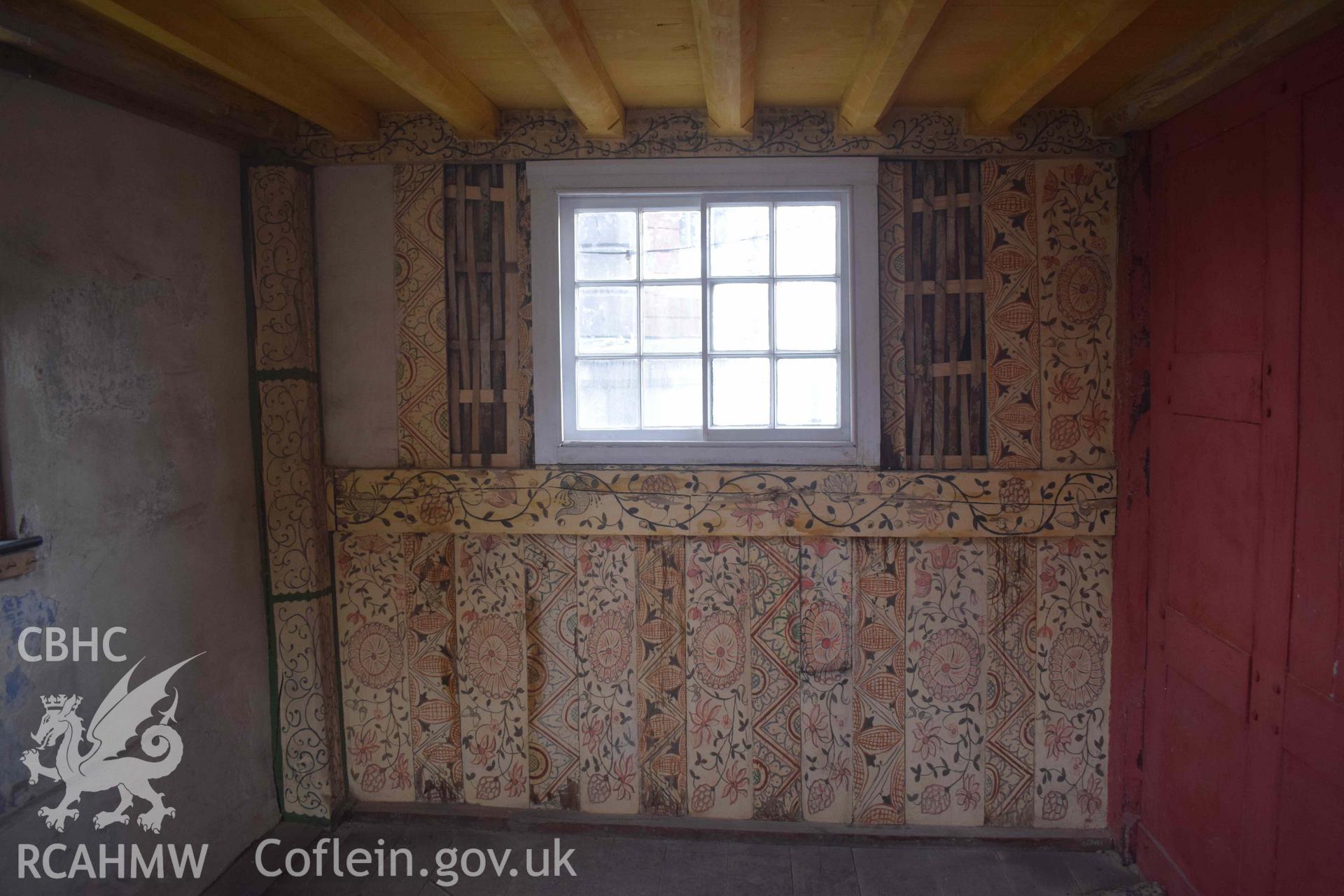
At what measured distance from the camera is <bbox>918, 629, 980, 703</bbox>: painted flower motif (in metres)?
2.87

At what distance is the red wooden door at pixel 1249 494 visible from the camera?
1905 mm

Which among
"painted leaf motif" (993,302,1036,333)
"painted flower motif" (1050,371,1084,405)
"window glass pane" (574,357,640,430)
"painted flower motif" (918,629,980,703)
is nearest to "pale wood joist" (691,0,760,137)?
"window glass pane" (574,357,640,430)

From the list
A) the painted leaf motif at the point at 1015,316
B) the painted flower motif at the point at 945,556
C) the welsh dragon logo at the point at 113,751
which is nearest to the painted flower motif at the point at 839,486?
the painted flower motif at the point at 945,556

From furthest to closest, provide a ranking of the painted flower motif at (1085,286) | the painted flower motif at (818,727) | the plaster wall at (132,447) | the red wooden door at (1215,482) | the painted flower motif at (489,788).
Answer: the painted flower motif at (489,788)
the painted flower motif at (818,727)
the painted flower motif at (1085,286)
the red wooden door at (1215,482)
the plaster wall at (132,447)

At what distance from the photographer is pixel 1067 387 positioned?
9.29 ft

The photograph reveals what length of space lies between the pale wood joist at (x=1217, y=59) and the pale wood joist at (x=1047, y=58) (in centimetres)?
29

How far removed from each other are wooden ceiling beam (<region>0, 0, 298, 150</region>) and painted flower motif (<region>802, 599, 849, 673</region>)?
2.68 m

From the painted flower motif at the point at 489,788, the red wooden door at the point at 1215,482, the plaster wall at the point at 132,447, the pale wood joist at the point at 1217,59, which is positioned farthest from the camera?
the painted flower motif at the point at 489,788

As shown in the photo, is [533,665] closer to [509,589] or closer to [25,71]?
[509,589]

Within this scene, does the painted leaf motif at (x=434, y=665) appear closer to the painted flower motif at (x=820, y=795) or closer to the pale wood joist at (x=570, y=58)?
the painted flower motif at (x=820, y=795)

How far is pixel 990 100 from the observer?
2568 mm

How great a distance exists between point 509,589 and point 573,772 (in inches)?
Answer: 30.4

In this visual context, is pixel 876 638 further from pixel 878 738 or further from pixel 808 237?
pixel 808 237

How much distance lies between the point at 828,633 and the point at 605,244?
5.76ft
